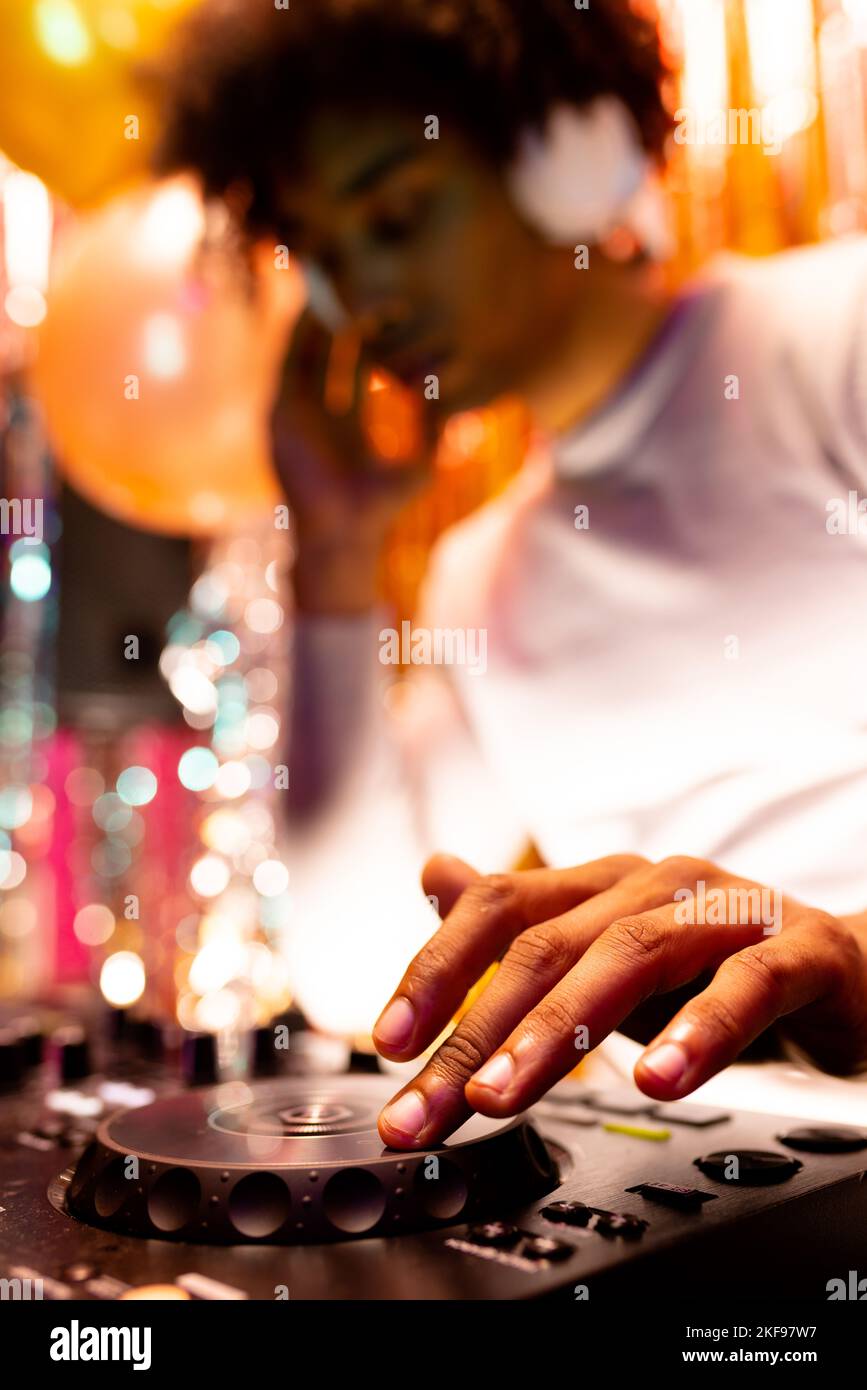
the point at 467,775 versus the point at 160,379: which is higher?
the point at 160,379

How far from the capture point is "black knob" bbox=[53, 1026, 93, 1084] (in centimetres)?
84

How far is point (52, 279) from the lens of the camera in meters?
1.64

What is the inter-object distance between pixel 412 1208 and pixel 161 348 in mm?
1257

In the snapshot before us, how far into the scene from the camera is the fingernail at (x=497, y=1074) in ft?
1.61

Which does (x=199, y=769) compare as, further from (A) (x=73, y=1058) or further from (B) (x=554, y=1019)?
(B) (x=554, y=1019)

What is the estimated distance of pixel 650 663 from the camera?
1.06 meters

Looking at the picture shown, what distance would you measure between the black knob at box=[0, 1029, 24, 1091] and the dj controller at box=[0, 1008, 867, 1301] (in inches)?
7.9

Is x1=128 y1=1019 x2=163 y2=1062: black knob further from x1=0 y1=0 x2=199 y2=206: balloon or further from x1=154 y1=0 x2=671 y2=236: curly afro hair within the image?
x1=0 y1=0 x2=199 y2=206: balloon

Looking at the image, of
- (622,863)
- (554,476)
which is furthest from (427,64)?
(622,863)

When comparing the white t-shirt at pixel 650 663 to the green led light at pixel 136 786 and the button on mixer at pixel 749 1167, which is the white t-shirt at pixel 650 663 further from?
the green led light at pixel 136 786
